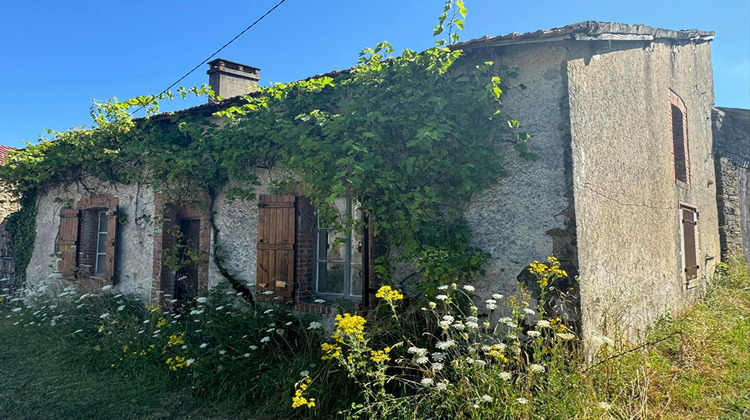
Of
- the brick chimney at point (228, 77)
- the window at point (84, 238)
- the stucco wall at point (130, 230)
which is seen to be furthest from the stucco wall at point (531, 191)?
the window at point (84, 238)

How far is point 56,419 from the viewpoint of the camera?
12.9 ft

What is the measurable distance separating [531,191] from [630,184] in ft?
6.76

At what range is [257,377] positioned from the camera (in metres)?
4.34

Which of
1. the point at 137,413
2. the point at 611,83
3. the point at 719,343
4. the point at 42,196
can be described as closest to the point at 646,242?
the point at 719,343

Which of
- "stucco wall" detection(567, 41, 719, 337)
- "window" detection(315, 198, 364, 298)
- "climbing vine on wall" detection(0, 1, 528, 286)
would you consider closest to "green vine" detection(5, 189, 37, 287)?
"climbing vine on wall" detection(0, 1, 528, 286)

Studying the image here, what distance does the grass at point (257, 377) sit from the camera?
3.61 m

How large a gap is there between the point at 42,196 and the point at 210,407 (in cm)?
751

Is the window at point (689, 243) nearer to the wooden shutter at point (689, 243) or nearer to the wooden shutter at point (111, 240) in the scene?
the wooden shutter at point (689, 243)

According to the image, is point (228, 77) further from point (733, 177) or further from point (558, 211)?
point (733, 177)

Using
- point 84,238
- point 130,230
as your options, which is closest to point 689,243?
point 130,230

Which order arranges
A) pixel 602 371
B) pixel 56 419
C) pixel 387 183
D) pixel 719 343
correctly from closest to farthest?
pixel 602 371
pixel 56 419
pixel 387 183
pixel 719 343

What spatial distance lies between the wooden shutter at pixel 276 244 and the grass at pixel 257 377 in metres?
0.40

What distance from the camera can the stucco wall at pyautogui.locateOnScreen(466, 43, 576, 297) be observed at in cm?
423

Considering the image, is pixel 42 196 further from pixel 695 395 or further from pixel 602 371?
pixel 695 395
